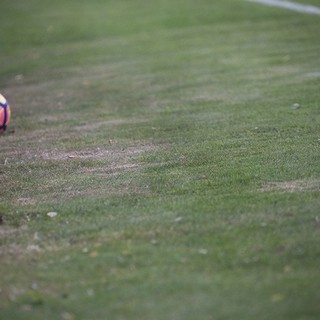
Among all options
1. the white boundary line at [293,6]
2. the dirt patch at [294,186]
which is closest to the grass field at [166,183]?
the dirt patch at [294,186]

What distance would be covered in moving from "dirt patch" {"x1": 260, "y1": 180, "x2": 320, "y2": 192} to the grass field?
0.02m

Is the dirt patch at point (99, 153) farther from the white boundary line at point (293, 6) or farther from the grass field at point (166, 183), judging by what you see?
the white boundary line at point (293, 6)

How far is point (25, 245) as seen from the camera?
8.02 metres

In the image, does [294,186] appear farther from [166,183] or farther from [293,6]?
[293,6]

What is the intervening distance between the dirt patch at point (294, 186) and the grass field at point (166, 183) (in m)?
0.02

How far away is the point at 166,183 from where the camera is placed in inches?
378

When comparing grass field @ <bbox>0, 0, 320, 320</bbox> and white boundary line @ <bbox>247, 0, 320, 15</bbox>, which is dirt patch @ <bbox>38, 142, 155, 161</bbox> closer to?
grass field @ <bbox>0, 0, 320, 320</bbox>

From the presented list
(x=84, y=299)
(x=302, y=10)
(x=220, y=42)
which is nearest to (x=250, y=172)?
(x=84, y=299)

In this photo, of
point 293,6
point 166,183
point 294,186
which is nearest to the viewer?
point 294,186

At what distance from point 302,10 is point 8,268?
58.8 ft

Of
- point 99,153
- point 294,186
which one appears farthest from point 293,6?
point 294,186

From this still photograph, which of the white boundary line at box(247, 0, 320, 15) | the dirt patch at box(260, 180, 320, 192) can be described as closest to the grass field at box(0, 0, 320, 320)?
the dirt patch at box(260, 180, 320, 192)

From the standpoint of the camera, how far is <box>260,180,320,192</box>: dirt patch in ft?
29.2

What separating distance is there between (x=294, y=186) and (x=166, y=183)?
59.5 inches
